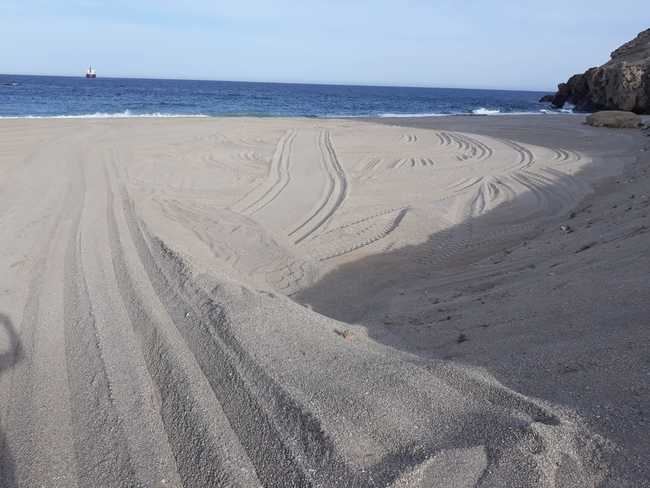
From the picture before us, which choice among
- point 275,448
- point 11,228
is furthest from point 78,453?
point 11,228

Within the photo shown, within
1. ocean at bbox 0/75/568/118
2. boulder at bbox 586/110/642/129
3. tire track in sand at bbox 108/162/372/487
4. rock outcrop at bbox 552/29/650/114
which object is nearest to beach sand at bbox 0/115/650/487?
tire track in sand at bbox 108/162/372/487

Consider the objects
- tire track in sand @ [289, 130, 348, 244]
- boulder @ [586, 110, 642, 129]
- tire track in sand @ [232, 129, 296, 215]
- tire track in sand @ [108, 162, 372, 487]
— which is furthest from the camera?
boulder @ [586, 110, 642, 129]

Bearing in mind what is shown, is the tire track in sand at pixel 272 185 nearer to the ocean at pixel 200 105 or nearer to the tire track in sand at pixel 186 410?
the tire track in sand at pixel 186 410

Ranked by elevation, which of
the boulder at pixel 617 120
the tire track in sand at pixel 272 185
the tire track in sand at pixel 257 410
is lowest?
the tire track in sand at pixel 257 410

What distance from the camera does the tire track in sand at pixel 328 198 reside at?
7.48 meters

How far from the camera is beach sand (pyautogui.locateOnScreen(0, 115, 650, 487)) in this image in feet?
7.54

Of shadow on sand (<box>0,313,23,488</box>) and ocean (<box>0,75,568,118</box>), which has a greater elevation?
ocean (<box>0,75,568,118</box>)

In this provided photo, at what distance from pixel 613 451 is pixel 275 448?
142 centimetres

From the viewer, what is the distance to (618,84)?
34.8 metres

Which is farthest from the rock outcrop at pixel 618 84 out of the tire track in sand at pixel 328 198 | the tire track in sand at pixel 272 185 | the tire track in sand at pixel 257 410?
the tire track in sand at pixel 257 410

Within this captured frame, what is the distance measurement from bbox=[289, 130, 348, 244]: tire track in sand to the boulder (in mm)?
12907

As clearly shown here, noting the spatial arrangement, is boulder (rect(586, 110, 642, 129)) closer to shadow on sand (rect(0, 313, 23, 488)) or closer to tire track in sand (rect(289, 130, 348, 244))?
tire track in sand (rect(289, 130, 348, 244))

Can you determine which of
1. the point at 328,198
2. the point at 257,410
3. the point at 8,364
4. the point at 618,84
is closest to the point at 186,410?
the point at 257,410

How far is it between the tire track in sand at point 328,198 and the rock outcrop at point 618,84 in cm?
2781
